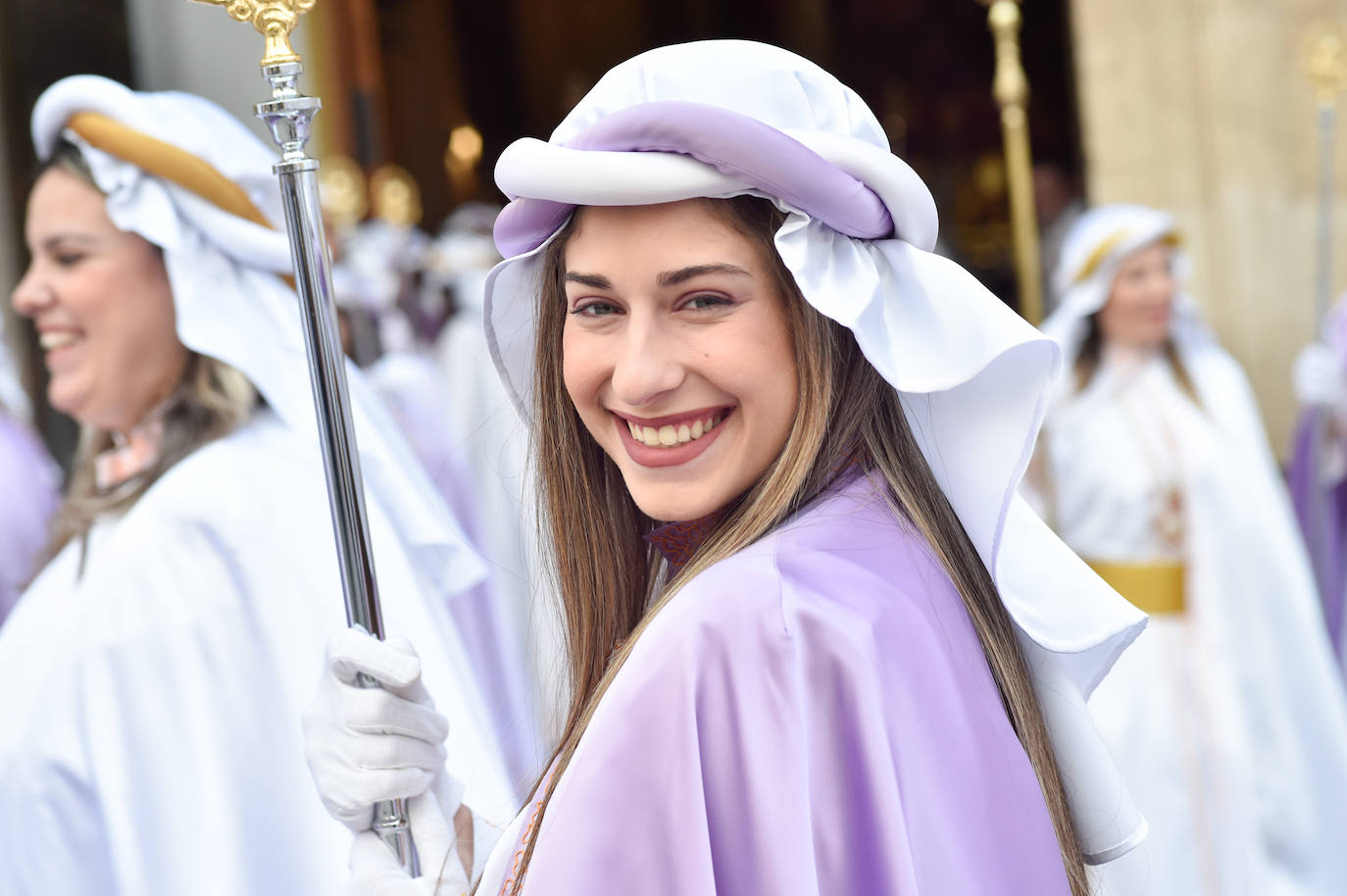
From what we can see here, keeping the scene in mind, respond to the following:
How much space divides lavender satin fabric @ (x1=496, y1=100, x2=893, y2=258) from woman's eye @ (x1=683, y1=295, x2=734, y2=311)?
133mm

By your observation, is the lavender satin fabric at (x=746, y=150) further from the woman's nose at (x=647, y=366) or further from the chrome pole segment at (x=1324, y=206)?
the chrome pole segment at (x=1324, y=206)

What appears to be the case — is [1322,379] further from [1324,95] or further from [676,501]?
[676,501]

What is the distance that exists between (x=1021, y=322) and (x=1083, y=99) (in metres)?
6.28

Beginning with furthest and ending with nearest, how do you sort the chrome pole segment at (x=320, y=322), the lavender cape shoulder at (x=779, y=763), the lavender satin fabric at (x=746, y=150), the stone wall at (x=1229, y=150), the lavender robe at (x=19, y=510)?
the stone wall at (x=1229, y=150)
the lavender robe at (x=19, y=510)
the chrome pole segment at (x=320, y=322)
the lavender satin fabric at (x=746, y=150)
the lavender cape shoulder at (x=779, y=763)

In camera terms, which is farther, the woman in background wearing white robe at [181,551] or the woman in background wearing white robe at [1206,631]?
the woman in background wearing white robe at [1206,631]

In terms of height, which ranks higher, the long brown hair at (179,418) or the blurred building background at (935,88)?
the blurred building background at (935,88)

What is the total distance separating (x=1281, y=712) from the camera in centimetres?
545

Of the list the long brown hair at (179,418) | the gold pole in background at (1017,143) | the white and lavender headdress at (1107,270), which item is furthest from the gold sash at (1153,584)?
the long brown hair at (179,418)

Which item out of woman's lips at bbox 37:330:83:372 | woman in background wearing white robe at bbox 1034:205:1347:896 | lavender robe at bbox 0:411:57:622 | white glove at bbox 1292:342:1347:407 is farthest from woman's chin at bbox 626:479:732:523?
white glove at bbox 1292:342:1347:407

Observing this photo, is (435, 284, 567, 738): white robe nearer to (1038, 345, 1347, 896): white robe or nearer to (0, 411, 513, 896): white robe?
(1038, 345, 1347, 896): white robe

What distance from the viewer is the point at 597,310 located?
186 cm

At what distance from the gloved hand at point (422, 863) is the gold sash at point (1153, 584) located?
390cm

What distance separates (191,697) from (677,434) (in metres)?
1.33

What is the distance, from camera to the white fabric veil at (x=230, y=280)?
9.73 ft
